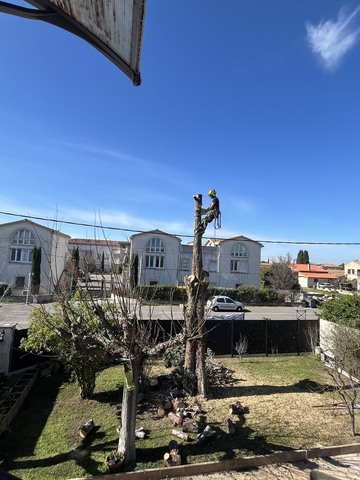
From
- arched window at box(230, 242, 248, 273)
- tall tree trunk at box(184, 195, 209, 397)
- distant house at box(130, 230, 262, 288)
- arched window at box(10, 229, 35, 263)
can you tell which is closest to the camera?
tall tree trunk at box(184, 195, 209, 397)

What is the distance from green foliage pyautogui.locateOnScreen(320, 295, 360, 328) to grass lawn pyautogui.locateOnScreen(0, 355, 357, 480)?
245 centimetres

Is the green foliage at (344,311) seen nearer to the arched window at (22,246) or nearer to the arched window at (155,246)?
the arched window at (155,246)

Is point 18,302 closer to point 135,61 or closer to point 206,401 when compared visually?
point 206,401

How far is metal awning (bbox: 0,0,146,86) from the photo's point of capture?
1675 millimetres

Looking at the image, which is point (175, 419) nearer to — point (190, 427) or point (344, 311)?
point (190, 427)

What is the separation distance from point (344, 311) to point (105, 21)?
12939 millimetres

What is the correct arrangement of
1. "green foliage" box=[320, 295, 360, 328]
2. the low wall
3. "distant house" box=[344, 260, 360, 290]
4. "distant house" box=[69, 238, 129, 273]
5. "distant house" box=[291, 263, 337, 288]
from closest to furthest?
1. the low wall
2. "distant house" box=[69, 238, 129, 273]
3. "green foliage" box=[320, 295, 360, 328]
4. "distant house" box=[291, 263, 337, 288]
5. "distant house" box=[344, 260, 360, 290]

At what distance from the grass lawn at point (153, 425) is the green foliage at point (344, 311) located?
2448 mm

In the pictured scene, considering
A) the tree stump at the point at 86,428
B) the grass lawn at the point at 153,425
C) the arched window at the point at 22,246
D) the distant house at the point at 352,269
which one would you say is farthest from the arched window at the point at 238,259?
the distant house at the point at 352,269

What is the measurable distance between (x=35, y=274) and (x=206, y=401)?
28208 millimetres

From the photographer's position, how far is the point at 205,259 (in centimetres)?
4141

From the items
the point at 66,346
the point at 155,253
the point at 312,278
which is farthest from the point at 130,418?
the point at 312,278

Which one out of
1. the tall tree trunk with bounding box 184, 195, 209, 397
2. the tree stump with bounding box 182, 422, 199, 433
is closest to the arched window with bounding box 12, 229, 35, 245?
the tall tree trunk with bounding box 184, 195, 209, 397

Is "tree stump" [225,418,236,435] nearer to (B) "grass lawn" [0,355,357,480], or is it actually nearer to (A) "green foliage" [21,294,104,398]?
(B) "grass lawn" [0,355,357,480]
